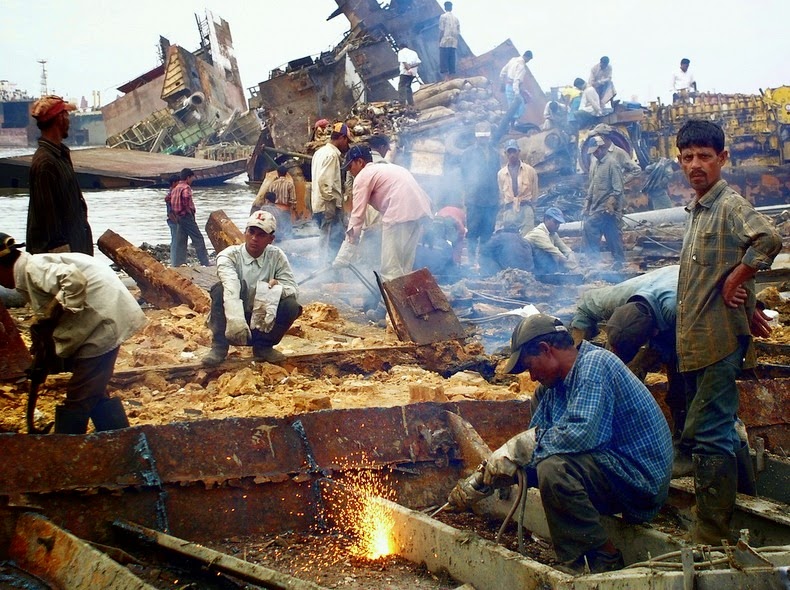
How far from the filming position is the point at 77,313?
182 inches

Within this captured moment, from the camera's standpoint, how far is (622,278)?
11.0 metres

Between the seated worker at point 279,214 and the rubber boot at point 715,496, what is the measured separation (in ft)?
34.2

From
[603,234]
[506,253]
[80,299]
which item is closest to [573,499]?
[80,299]

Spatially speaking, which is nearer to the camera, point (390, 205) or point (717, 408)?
point (717, 408)

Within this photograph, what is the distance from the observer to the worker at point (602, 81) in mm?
19266

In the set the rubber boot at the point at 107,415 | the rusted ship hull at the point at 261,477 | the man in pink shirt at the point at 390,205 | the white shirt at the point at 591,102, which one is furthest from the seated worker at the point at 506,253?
the white shirt at the point at 591,102

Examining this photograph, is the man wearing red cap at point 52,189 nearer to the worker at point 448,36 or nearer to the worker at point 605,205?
the worker at point 605,205

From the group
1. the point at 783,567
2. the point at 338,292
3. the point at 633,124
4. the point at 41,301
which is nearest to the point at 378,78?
the point at 633,124

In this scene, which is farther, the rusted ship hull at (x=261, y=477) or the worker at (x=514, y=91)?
the worker at (x=514, y=91)

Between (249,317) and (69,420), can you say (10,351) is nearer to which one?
(69,420)

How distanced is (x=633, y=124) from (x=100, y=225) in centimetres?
1289

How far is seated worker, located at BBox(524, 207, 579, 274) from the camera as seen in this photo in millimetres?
11250

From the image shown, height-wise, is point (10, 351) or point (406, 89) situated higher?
point (406, 89)

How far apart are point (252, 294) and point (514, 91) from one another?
45.4ft
